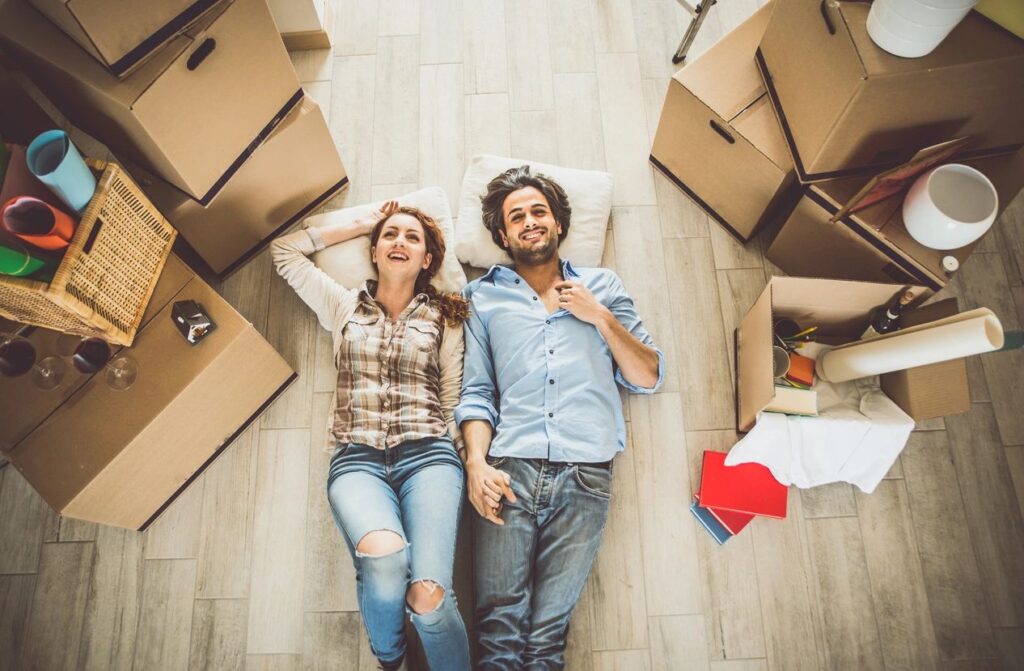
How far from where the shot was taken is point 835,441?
1.62 metres

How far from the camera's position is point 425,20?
2.36 metres

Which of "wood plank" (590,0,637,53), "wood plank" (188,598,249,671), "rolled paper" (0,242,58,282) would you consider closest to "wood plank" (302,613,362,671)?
"wood plank" (188,598,249,671)

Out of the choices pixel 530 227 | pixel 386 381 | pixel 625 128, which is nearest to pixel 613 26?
pixel 625 128

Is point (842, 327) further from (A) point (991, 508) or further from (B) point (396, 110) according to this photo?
(B) point (396, 110)

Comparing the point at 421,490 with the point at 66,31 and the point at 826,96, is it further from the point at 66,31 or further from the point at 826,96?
the point at 826,96

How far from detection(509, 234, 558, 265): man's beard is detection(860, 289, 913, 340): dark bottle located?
948 mm

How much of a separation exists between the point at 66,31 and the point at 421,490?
4.40 feet

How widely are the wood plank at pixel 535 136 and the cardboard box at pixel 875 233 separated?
0.90 metres

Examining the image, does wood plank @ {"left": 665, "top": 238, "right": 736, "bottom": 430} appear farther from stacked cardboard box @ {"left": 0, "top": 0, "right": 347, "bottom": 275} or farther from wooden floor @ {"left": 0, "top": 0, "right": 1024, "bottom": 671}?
stacked cardboard box @ {"left": 0, "top": 0, "right": 347, "bottom": 275}

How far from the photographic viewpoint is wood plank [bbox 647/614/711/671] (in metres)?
1.69

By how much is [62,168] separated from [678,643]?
6.51ft

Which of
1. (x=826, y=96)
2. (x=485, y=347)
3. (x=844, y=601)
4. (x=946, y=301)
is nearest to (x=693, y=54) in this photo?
(x=826, y=96)

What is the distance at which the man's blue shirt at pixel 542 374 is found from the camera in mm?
1627

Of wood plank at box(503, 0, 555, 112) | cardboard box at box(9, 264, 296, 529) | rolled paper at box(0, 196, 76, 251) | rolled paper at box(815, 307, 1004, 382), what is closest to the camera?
rolled paper at box(0, 196, 76, 251)
